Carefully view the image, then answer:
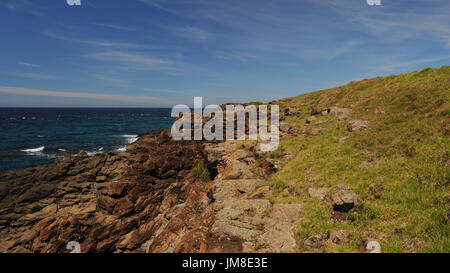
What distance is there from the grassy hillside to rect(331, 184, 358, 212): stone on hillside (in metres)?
0.31

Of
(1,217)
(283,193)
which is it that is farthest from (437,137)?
(1,217)

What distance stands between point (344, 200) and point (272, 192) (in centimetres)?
448

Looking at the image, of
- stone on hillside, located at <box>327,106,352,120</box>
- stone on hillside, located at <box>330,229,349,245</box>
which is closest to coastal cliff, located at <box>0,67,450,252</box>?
stone on hillside, located at <box>330,229,349,245</box>

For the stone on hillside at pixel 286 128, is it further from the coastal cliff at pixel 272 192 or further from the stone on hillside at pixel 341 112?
the stone on hillside at pixel 341 112

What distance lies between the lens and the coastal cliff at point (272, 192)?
32.9 ft

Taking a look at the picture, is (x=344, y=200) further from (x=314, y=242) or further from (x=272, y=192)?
(x=272, y=192)

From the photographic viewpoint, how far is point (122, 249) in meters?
17.8

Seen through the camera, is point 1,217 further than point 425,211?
Yes

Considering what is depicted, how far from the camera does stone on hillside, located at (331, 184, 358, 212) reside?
1126 cm

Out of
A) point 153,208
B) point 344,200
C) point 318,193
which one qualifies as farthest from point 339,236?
point 153,208

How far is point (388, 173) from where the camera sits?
1289cm

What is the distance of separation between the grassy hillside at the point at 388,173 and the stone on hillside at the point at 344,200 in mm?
308

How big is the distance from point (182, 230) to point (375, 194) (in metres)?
12.6
